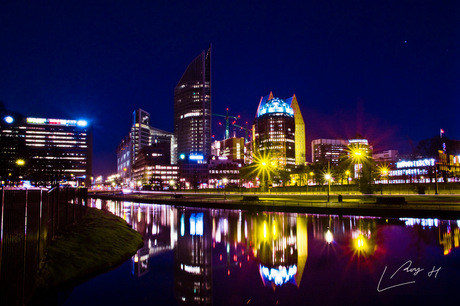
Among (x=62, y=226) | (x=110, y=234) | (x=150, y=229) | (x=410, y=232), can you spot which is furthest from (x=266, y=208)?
(x=62, y=226)

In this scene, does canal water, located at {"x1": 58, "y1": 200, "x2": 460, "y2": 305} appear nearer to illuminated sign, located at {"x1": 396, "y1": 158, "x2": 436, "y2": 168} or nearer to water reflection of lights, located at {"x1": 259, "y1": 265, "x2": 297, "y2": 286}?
water reflection of lights, located at {"x1": 259, "y1": 265, "x2": 297, "y2": 286}

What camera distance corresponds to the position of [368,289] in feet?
36.8

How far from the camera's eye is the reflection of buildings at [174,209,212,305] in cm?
1124

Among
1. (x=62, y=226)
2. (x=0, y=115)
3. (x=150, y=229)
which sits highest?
(x=0, y=115)

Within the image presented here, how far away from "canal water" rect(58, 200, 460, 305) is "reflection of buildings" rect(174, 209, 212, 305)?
0.03 meters

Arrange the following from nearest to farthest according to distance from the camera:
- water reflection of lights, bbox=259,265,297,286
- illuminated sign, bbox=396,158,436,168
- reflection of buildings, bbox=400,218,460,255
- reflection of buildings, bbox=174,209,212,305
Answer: reflection of buildings, bbox=174,209,212,305 → water reflection of lights, bbox=259,265,297,286 → reflection of buildings, bbox=400,218,460,255 → illuminated sign, bbox=396,158,436,168

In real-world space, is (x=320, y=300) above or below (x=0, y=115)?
Answer: below

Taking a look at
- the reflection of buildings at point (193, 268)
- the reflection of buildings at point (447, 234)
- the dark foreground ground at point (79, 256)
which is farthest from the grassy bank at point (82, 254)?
the reflection of buildings at point (447, 234)

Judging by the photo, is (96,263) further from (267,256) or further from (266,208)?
(266,208)

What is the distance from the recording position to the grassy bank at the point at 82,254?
11.8 m

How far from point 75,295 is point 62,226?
18.9 ft
